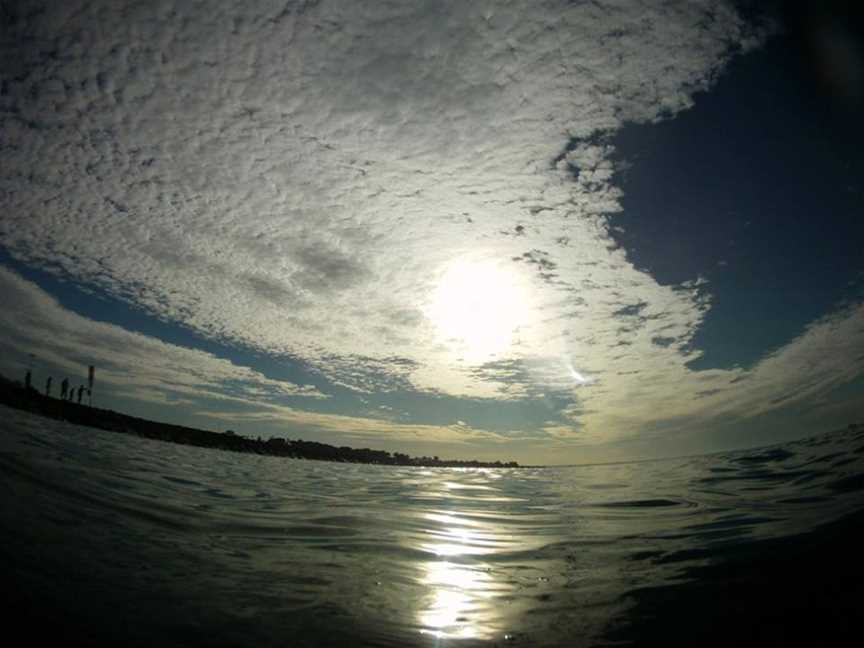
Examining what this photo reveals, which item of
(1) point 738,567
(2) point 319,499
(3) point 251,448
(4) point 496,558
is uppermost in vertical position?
(1) point 738,567

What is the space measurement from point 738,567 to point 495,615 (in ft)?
13.1

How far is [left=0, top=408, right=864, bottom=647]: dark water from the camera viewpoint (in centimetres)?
416

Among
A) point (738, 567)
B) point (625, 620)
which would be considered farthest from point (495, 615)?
point (738, 567)

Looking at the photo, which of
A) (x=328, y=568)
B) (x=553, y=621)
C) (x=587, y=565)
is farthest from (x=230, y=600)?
(x=587, y=565)

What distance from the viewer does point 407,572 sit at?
241 inches

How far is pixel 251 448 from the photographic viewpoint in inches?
3511

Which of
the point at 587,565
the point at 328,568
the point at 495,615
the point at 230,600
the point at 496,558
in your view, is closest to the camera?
the point at 230,600

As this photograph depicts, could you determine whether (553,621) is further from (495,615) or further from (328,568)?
(328,568)

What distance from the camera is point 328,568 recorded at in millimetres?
5984

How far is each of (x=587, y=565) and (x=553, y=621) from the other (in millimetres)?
2116

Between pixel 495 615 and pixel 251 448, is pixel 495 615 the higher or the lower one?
the higher one

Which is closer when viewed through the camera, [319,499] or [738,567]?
[738,567]

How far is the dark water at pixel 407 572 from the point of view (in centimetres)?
416

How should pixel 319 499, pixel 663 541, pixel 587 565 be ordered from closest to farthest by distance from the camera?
pixel 587 565 < pixel 663 541 < pixel 319 499
